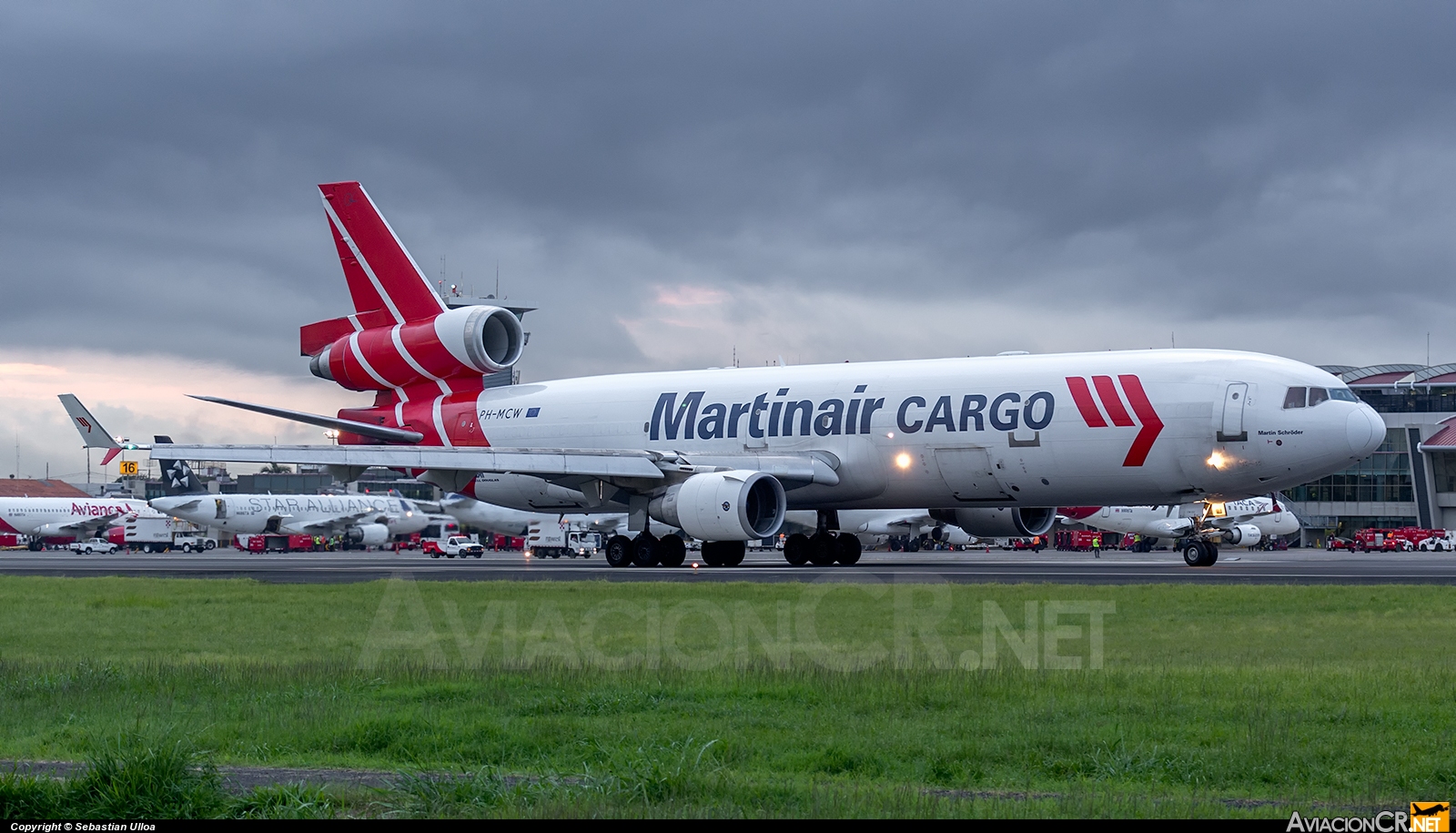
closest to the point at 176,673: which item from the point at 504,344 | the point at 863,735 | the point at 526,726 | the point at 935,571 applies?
the point at 526,726

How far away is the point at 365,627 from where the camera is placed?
749 inches

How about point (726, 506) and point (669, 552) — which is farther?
point (669, 552)

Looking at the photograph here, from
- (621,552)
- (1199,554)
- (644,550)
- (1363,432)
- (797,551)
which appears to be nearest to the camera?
(1363,432)

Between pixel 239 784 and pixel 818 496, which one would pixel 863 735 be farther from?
pixel 818 496

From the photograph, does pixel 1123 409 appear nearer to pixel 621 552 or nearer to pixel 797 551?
pixel 797 551

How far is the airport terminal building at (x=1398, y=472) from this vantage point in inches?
4186

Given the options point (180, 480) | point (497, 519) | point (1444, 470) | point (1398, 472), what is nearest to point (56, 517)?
point (180, 480)

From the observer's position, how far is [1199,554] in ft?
117

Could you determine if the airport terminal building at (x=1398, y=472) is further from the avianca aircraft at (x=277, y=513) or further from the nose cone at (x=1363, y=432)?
the nose cone at (x=1363, y=432)

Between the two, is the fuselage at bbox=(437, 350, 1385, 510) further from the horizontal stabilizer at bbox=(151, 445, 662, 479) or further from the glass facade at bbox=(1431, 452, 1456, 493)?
the glass facade at bbox=(1431, 452, 1456, 493)

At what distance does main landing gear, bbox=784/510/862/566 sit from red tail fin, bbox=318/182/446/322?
14.1 metres

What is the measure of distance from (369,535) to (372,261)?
180 ft

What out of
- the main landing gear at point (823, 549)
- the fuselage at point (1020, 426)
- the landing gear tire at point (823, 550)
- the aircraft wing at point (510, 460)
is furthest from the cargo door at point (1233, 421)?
the landing gear tire at point (823, 550)

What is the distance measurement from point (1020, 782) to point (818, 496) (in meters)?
29.2
